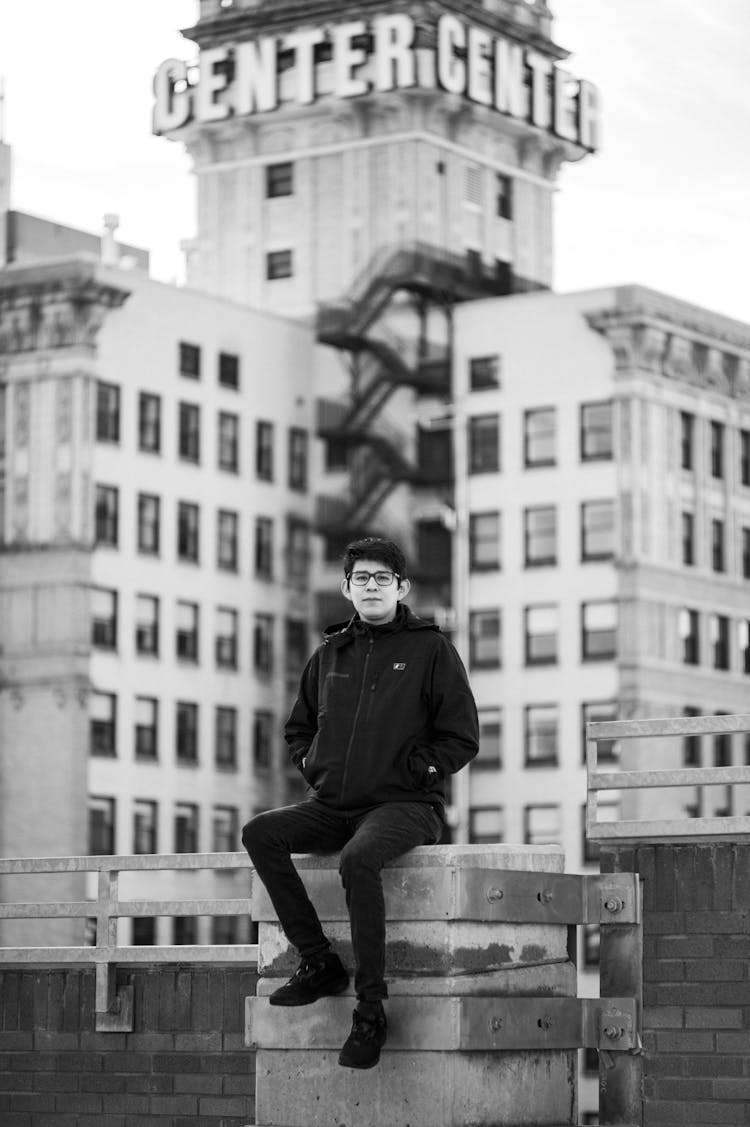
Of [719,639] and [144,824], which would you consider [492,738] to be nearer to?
[719,639]

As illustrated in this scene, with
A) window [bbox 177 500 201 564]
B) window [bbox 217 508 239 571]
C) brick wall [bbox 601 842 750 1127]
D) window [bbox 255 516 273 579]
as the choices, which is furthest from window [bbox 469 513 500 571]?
brick wall [bbox 601 842 750 1127]

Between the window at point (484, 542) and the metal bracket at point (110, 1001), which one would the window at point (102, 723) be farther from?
the metal bracket at point (110, 1001)

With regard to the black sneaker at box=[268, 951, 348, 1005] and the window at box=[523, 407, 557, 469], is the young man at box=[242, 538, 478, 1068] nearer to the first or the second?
the black sneaker at box=[268, 951, 348, 1005]

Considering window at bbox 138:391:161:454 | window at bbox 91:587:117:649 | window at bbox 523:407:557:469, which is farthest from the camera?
window at bbox 523:407:557:469

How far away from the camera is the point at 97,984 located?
18.9 metres

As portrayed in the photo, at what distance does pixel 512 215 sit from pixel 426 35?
26.7 feet

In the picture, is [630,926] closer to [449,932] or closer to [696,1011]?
[696,1011]

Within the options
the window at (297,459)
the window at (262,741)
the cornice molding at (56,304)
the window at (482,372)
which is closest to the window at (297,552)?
the window at (297,459)

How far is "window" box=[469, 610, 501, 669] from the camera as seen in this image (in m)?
89.3

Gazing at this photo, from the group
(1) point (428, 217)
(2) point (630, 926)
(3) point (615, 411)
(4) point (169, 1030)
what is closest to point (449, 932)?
(2) point (630, 926)

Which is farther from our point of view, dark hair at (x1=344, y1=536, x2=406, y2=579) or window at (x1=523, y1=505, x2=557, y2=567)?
Result: window at (x1=523, y1=505, x2=557, y2=567)

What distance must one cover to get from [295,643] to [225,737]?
15.3 ft

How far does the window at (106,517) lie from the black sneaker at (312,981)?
70555 millimetres

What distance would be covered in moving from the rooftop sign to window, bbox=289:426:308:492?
1213 cm
